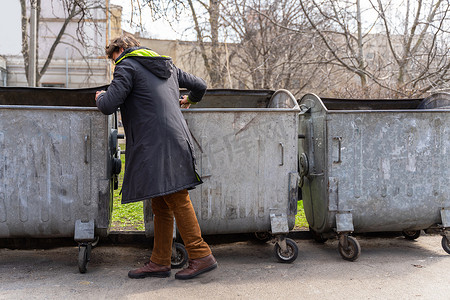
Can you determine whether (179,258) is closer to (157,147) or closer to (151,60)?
(157,147)

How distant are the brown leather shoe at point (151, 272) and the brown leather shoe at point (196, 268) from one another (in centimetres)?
12

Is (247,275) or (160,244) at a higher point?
(160,244)

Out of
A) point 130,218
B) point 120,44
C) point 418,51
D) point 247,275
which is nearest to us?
point 120,44

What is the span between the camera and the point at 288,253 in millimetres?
3920

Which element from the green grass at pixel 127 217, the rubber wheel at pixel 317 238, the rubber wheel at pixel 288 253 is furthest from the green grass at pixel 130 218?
the rubber wheel at pixel 288 253

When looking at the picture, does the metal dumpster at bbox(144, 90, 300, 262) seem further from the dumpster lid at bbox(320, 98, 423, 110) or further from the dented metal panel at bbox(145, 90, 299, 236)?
the dumpster lid at bbox(320, 98, 423, 110)

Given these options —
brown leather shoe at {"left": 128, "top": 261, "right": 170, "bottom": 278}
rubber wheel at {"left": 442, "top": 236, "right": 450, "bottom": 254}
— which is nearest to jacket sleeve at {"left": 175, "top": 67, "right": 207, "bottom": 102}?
brown leather shoe at {"left": 128, "top": 261, "right": 170, "bottom": 278}

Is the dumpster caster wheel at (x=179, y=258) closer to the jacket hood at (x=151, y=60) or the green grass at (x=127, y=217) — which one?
the green grass at (x=127, y=217)

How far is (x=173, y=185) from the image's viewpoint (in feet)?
10.6

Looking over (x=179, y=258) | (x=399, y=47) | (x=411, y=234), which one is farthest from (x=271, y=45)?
(x=179, y=258)

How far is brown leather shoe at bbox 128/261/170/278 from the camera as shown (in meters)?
3.46

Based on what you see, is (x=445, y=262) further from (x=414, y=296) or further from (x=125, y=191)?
(x=125, y=191)

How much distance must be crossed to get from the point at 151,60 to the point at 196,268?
1.59 metres

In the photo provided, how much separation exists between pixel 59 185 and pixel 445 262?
3330mm
